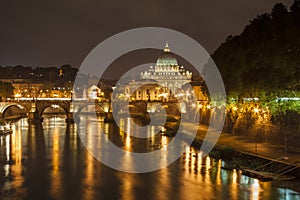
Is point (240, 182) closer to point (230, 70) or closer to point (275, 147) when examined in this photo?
point (275, 147)

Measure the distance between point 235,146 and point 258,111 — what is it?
108 inches

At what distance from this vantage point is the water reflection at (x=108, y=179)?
13719 millimetres

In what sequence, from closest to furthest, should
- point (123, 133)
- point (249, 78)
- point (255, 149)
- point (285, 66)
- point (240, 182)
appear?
1. point (240, 182)
2. point (285, 66)
3. point (255, 149)
4. point (249, 78)
5. point (123, 133)

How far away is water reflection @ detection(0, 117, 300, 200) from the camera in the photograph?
13.7 metres

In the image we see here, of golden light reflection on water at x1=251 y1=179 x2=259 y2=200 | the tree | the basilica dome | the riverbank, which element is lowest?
golden light reflection on water at x1=251 y1=179 x2=259 y2=200

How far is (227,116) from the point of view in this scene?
26688 millimetres

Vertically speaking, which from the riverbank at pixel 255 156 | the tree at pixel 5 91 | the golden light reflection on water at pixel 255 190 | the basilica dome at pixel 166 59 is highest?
the basilica dome at pixel 166 59

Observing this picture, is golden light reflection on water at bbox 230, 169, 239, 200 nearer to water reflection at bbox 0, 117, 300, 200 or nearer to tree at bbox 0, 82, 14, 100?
water reflection at bbox 0, 117, 300, 200

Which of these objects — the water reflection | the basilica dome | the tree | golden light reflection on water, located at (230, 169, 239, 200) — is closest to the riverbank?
the water reflection

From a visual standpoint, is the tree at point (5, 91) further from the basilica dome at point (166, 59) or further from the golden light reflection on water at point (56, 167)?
the basilica dome at point (166, 59)

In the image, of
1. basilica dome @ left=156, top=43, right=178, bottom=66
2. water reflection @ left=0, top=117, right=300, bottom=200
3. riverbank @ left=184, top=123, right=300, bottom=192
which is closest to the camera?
water reflection @ left=0, top=117, right=300, bottom=200

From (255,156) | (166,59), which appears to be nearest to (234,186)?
(255,156)

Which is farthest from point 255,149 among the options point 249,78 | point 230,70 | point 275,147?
point 230,70

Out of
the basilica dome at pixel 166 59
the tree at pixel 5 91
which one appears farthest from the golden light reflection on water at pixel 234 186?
the basilica dome at pixel 166 59
